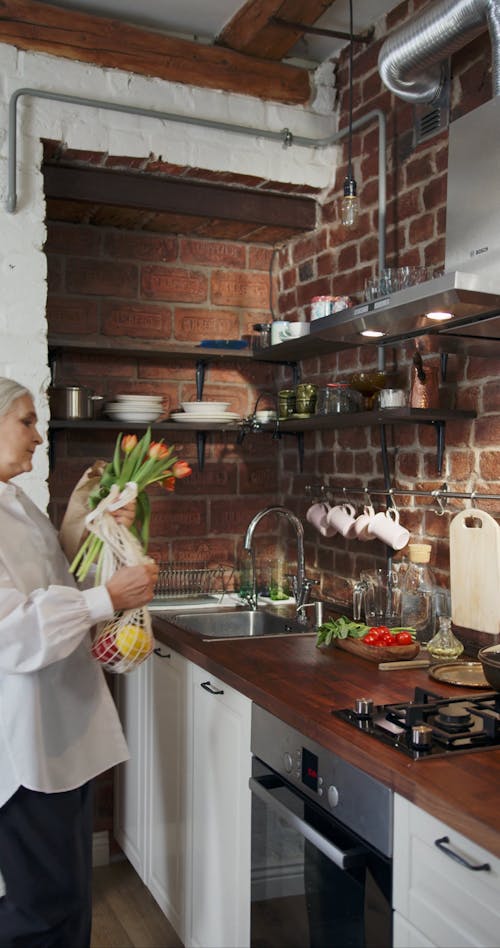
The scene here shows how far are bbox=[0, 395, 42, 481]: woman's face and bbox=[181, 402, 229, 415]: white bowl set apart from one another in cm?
116

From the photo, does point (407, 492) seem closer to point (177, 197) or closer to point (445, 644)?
Answer: point (445, 644)

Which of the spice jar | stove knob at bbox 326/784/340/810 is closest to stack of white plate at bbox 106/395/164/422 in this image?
the spice jar

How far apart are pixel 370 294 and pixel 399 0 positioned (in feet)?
3.56

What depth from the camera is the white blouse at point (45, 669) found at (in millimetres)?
1871

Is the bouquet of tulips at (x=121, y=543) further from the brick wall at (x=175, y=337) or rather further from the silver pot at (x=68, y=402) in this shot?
the brick wall at (x=175, y=337)

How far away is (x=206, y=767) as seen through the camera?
7.88 feet

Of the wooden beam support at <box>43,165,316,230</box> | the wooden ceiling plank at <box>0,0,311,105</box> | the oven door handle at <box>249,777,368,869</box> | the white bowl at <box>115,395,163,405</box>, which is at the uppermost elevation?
the wooden ceiling plank at <box>0,0,311,105</box>

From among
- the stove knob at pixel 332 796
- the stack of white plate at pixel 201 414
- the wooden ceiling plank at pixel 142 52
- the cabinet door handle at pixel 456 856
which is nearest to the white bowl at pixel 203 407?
the stack of white plate at pixel 201 414

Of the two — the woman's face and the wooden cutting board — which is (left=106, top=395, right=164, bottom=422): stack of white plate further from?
the wooden cutting board

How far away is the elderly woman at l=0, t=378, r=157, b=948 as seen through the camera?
1.90 m

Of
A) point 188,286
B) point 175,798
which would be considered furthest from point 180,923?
point 188,286

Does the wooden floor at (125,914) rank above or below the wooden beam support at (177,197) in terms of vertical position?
below

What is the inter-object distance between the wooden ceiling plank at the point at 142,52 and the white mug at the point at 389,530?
4.94ft

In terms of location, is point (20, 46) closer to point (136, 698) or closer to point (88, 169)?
point (88, 169)
